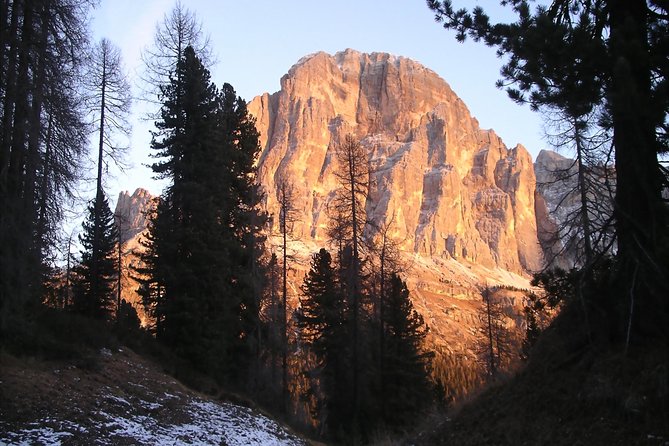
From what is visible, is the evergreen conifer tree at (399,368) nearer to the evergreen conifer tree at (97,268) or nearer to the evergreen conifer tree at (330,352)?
the evergreen conifer tree at (330,352)

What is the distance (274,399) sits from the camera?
81.4 ft

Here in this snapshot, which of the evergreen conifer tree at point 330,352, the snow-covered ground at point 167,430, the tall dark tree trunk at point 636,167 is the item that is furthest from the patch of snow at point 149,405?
the evergreen conifer tree at point 330,352

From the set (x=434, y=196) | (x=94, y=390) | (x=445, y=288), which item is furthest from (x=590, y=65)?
(x=434, y=196)

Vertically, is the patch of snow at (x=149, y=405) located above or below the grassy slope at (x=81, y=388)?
below

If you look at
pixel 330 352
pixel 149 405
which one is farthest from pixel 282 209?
pixel 149 405

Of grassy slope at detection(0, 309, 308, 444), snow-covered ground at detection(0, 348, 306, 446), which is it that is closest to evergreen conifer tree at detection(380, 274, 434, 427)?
snow-covered ground at detection(0, 348, 306, 446)

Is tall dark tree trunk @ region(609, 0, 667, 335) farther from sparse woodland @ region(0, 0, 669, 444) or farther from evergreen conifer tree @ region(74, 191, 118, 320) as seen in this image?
evergreen conifer tree @ region(74, 191, 118, 320)

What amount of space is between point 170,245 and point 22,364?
906 centimetres

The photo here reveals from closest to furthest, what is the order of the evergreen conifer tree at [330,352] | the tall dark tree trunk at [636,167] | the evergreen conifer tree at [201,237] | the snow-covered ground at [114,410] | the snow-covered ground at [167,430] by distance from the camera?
1. the tall dark tree trunk at [636,167]
2. the snow-covered ground at [167,430]
3. the snow-covered ground at [114,410]
4. the evergreen conifer tree at [201,237]
5. the evergreen conifer tree at [330,352]

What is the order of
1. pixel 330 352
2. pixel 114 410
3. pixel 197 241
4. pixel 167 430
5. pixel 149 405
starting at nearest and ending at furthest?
pixel 114 410, pixel 167 430, pixel 149 405, pixel 197 241, pixel 330 352

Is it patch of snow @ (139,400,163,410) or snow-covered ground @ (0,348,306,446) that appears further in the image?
patch of snow @ (139,400,163,410)

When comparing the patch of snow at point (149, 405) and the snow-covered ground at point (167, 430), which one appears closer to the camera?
the snow-covered ground at point (167, 430)

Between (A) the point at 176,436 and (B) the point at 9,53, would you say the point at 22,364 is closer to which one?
(A) the point at 176,436

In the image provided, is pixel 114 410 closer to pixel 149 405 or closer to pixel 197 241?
pixel 149 405
